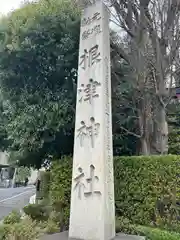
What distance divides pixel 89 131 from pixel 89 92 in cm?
84

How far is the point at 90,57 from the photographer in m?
5.58

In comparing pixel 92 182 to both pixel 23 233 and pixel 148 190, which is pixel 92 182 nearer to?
pixel 23 233

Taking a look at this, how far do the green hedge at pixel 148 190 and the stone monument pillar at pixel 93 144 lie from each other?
4.46ft

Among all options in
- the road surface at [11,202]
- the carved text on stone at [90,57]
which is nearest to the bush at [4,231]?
the carved text on stone at [90,57]

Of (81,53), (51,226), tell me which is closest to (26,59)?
(81,53)

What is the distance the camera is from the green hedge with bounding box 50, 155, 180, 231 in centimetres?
589

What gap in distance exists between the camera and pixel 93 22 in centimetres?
575

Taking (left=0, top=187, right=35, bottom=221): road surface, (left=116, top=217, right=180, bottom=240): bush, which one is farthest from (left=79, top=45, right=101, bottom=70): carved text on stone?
(left=0, top=187, right=35, bottom=221): road surface

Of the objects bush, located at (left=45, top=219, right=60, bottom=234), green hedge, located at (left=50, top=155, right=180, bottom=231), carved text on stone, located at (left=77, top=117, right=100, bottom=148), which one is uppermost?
carved text on stone, located at (left=77, top=117, right=100, bottom=148)

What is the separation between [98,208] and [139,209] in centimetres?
192

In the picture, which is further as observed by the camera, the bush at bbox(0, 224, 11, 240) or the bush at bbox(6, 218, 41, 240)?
the bush at bbox(0, 224, 11, 240)

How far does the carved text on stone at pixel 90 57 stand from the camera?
5.47 metres

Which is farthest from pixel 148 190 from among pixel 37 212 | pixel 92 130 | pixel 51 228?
pixel 37 212

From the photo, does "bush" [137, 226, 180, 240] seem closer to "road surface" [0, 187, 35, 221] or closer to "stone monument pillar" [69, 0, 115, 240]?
"stone monument pillar" [69, 0, 115, 240]
